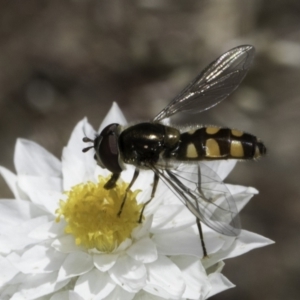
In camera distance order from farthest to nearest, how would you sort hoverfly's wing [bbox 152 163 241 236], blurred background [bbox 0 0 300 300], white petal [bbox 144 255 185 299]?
blurred background [bbox 0 0 300 300], white petal [bbox 144 255 185 299], hoverfly's wing [bbox 152 163 241 236]

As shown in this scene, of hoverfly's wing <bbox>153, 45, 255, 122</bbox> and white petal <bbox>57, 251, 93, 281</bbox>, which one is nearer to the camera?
white petal <bbox>57, 251, 93, 281</bbox>

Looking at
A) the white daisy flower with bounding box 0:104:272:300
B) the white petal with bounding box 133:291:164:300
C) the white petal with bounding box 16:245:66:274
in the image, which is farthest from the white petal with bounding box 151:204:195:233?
the white petal with bounding box 16:245:66:274

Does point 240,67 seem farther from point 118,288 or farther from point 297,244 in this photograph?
point 297,244

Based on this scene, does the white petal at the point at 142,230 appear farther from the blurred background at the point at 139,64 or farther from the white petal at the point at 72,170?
the blurred background at the point at 139,64

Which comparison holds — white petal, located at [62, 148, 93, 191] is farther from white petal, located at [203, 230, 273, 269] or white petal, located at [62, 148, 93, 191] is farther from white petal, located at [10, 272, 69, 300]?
white petal, located at [203, 230, 273, 269]

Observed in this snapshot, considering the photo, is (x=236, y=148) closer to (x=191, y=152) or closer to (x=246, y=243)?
(x=191, y=152)

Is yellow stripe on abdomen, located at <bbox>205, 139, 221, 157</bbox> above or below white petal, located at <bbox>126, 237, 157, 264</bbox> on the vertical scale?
above
